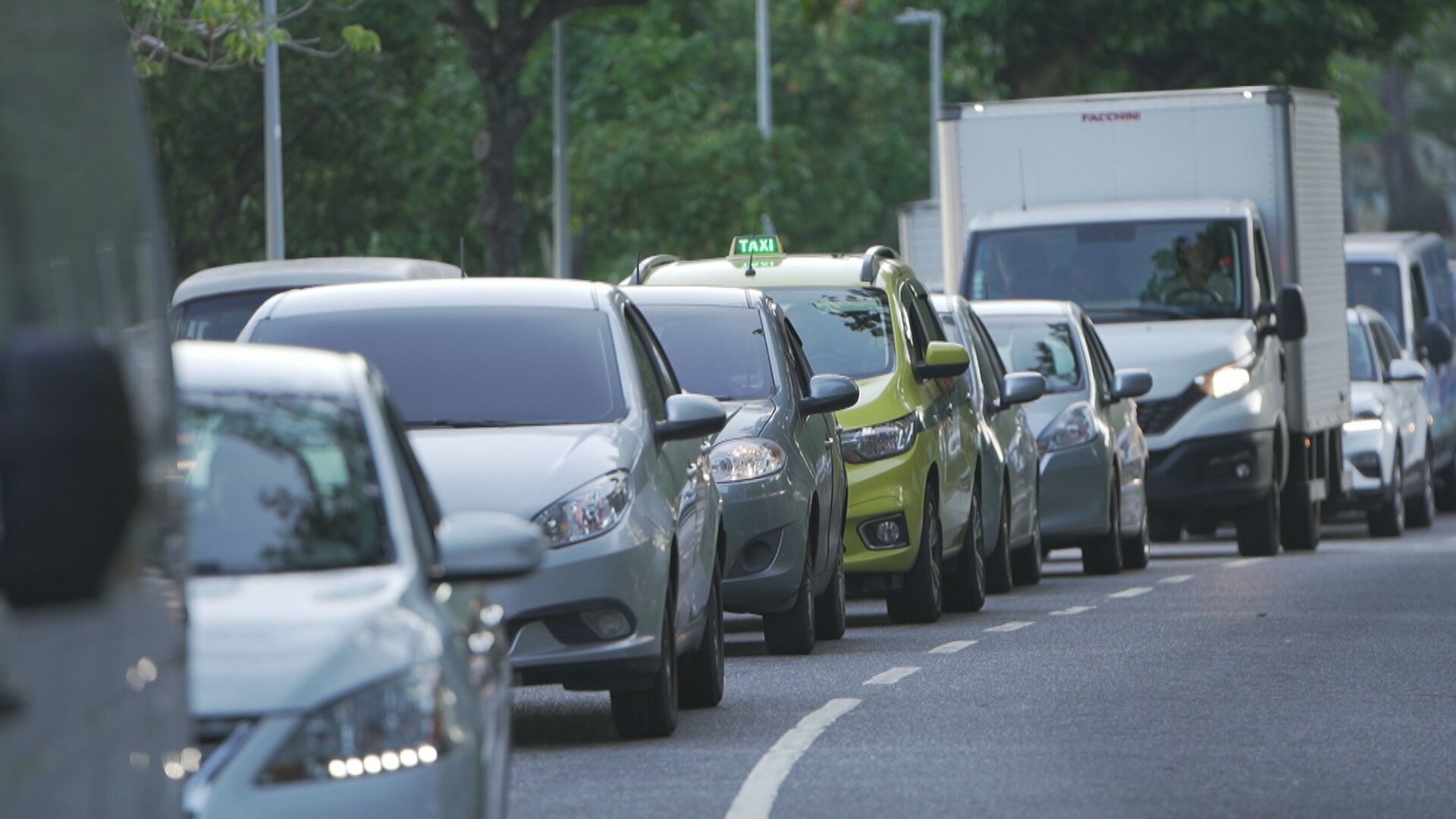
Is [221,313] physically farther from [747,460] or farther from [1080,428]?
[747,460]

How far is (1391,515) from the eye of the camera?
89.9ft

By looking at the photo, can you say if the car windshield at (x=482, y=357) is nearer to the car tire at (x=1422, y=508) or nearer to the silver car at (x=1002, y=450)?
the silver car at (x=1002, y=450)

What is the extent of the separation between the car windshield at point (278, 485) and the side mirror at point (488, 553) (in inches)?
Result: 5.2

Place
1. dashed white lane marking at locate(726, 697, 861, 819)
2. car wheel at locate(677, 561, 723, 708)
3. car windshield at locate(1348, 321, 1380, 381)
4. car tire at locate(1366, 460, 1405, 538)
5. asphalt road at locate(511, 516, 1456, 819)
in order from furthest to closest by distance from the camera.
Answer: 1. car windshield at locate(1348, 321, 1380, 381)
2. car tire at locate(1366, 460, 1405, 538)
3. car wheel at locate(677, 561, 723, 708)
4. asphalt road at locate(511, 516, 1456, 819)
5. dashed white lane marking at locate(726, 697, 861, 819)

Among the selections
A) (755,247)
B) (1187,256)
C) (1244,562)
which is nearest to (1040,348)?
(1187,256)

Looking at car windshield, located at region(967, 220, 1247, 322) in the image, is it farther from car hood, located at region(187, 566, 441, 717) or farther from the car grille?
car hood, located at region(187, 566, 441, 717)

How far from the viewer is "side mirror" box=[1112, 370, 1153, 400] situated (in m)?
20.6

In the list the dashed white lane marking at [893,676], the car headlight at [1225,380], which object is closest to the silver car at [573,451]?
the dashed white lane marking at [893,676]

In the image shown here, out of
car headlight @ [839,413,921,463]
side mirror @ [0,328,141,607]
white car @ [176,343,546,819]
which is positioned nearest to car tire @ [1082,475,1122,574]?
car headlight @ [839,413,921,463]

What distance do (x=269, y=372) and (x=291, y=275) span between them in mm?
12788

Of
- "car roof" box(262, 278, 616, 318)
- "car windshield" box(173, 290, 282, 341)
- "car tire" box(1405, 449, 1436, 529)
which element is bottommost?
"car tire" box(1405, 449, 1436, 529)

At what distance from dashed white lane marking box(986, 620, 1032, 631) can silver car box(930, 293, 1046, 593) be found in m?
1.75

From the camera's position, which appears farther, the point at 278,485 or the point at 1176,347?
the point at 1176,347

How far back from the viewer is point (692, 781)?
352 inches
